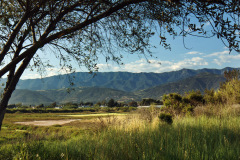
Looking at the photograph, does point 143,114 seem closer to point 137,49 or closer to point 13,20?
point 137,49

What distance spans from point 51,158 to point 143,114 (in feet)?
36.9

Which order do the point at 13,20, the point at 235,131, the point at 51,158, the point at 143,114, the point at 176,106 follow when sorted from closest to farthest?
1. the point at 51,158
2. the point at 13,20
3. the point at 235,131
4. the point at 143,114
5. the point at 176,106

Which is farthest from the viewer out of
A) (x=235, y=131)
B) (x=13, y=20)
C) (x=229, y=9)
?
(x=235, y=131)

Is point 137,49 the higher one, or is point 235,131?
point 137,49

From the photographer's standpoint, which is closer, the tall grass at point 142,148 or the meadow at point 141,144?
the tall grass at point 142,148

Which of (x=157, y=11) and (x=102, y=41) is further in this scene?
(x=102, y=41)

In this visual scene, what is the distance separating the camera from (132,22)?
6609mm

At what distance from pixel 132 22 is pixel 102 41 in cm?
139

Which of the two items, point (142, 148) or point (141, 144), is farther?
point (141, 144)

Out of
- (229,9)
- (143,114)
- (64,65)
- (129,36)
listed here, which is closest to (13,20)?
(64,65)

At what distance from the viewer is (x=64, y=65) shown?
26.6 feet

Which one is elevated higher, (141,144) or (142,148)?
(142,148)

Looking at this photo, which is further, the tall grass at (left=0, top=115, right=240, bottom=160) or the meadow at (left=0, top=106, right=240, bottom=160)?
the meadow at (left=0, top=106, right=240, bottom=160)

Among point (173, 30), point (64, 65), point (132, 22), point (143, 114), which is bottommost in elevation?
point (143, 114)
